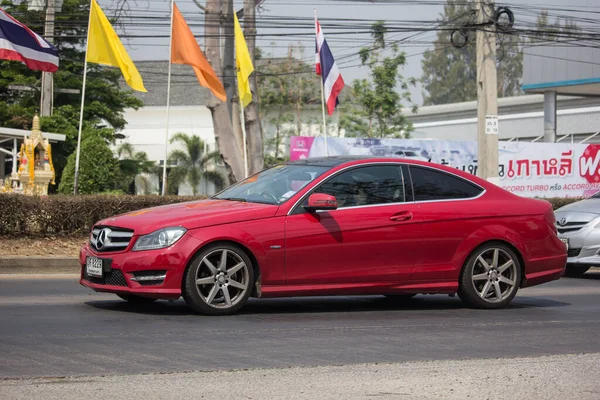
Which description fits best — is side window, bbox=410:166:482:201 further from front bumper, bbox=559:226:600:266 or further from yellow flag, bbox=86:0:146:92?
yellow flag, bbox=86:0:146:92

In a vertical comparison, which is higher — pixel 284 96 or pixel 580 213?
pixel 284 96

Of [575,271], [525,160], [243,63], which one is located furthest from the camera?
[525,160]

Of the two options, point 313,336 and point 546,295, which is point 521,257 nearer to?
point 546,295

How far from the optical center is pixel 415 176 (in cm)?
1018

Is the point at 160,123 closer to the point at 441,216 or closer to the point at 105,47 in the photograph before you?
the point at 105,47

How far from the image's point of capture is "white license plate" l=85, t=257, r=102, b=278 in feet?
29.9

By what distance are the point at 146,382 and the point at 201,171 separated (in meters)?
48.7

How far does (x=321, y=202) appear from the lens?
9.23m

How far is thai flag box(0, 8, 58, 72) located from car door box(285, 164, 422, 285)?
12415mm

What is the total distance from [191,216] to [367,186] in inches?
75.1

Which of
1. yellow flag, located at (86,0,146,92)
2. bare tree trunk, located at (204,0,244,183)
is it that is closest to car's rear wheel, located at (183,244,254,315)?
yellow flag, located at (86,0,146,92)

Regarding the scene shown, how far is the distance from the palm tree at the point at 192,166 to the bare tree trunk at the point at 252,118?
25.3m

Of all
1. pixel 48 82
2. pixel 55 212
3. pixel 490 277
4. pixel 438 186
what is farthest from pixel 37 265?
pixel 48 82

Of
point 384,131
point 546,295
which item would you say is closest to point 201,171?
point 384,131
